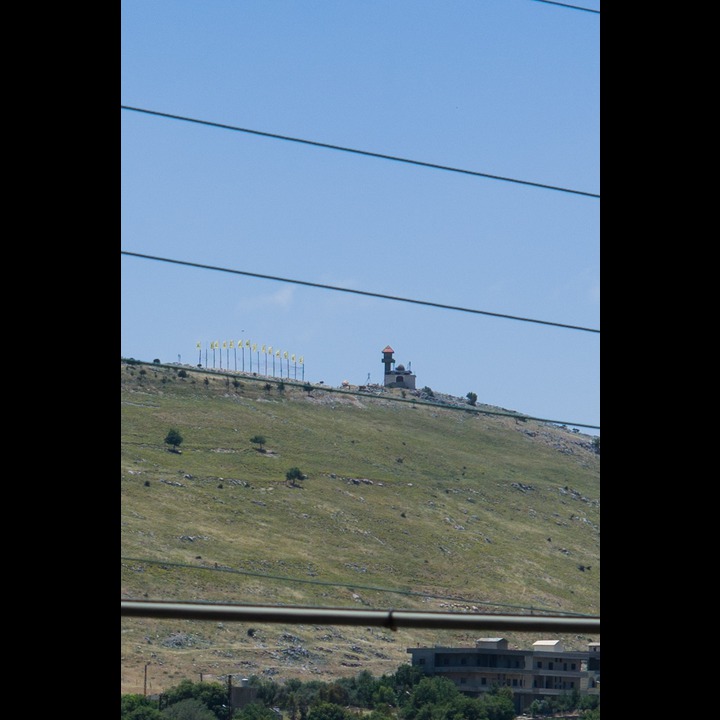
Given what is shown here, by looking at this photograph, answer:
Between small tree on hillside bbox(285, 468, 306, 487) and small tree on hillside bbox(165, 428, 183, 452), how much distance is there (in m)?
5.49

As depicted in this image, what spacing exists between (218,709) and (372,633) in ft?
138

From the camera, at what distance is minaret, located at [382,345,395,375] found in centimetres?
6297

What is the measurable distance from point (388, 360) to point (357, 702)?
6189 centimetres

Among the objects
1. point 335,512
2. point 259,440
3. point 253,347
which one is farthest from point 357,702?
point 253,347

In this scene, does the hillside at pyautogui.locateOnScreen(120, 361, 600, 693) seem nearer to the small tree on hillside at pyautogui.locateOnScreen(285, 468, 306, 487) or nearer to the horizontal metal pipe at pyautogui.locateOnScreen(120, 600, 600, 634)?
the small tree on hillside at pyautogui.locateOnScreen(285, 468, 306, 487)

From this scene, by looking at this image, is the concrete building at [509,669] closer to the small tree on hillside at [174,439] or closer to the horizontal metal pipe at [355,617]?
the horizontal metal pipe at [355,617]

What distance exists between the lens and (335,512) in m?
51.9

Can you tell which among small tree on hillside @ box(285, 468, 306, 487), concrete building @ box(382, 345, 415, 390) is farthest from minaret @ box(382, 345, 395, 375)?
small tree on hillside @ box(285, 468, 306, 487)

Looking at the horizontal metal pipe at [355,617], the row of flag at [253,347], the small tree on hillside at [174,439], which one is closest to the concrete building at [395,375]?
the row of flag at [253,347]

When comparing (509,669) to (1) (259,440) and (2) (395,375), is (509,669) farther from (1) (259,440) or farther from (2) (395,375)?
(2) (395,375)
